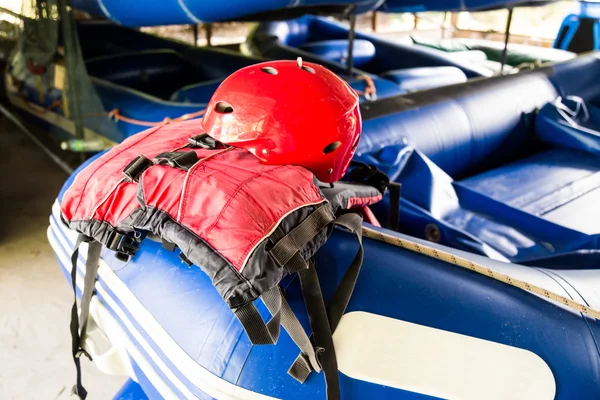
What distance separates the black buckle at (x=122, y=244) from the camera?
2.95ft

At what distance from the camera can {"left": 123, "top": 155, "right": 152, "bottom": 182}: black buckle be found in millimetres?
876

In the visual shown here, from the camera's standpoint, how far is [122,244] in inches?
35.9

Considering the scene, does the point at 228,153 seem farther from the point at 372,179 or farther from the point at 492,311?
the point at 492,311

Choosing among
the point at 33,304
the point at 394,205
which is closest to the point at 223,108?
the point at 394,205

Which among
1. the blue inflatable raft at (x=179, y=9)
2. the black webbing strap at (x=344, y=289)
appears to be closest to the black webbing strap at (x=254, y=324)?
the black webbing strap at (x=344, y=289)

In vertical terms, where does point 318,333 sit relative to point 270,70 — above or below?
below

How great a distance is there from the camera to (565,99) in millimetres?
2637

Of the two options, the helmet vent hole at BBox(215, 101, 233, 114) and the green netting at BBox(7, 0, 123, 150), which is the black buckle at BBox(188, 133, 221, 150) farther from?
the green netting at BBox(7, 0, 123, 150)

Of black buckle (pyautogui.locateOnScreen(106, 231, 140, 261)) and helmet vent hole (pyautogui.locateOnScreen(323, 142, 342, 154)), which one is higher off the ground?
helmet vent hole (pyautogui.locateOnScreen(323, 142, 342, 154))

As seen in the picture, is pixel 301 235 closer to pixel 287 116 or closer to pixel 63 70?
pixel 287 116

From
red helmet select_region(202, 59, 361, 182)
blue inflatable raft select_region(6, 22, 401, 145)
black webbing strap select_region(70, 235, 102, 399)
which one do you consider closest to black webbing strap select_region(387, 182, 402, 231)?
red helmet select_region(202, 59, 361, 182)

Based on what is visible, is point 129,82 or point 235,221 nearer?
point 235,221

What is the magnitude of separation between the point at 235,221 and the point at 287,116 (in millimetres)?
246

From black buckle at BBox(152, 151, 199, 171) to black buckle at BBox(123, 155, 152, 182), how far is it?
0.02 meters
